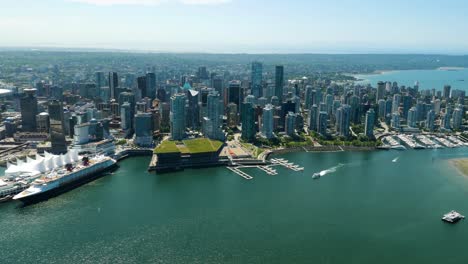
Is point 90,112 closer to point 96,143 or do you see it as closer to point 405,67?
point 96,143

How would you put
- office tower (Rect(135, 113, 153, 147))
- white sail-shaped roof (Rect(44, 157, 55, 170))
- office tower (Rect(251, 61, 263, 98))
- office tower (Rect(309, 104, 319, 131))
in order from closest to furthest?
white sail-shaped roof (Rect(44, 157, 55, 170)) < office tower (Rect(135, 113, 153, 147)) < office tower (Rect(309, 104, 319, 131)) < office tower (Rect(251, 61, 263, 98))

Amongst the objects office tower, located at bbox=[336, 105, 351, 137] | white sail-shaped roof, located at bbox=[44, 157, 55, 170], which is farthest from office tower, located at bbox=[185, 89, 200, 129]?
white sail-shaped roof, located at bbox=[44, 157, 55, 170]

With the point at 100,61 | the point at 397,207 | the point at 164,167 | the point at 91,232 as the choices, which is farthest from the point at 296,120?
the point at 100,61

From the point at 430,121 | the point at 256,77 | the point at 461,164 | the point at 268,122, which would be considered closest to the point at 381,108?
the point at 430,121

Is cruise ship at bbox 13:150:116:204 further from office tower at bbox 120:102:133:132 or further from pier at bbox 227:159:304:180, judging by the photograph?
office tower at bbox 120:102:133:132

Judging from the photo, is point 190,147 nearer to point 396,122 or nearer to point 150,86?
point 396,122

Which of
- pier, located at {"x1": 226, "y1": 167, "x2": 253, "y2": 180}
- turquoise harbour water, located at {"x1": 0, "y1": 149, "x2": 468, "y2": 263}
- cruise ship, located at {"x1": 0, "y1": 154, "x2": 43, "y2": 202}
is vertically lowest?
turquoise harbour water, located at {"x1": 0, "y1": 149, "x2": 468, "y2": 263}

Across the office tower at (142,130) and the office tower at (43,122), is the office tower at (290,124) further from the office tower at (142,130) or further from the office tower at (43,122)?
the office tower at (43,122)

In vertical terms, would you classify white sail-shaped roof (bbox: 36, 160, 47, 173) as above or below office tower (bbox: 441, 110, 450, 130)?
below
